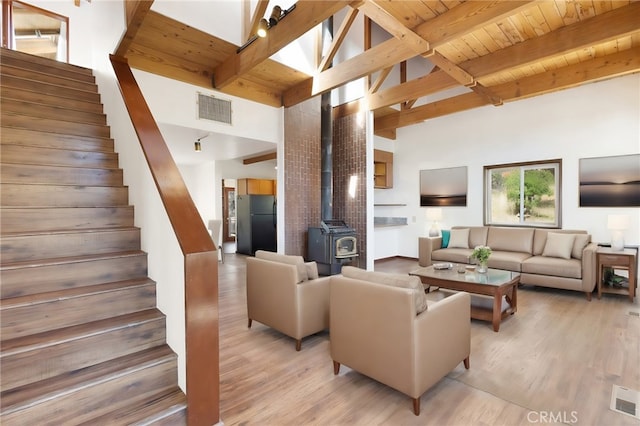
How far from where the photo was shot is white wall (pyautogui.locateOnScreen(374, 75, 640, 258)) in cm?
481

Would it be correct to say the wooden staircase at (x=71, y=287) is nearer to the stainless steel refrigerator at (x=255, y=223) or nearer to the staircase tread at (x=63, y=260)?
Result: the staircase tread at (x=63, y=260)

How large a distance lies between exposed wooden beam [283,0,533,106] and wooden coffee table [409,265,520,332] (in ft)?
8.44

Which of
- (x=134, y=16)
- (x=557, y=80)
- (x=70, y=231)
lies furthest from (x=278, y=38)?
(x=557, y=80)

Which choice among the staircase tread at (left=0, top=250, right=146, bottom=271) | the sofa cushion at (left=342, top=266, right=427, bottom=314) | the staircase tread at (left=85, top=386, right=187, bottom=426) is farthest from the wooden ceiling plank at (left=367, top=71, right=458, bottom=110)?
the staircase tread at (left=85, top=386, right=187, bottom=426)

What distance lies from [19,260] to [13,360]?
77 cm

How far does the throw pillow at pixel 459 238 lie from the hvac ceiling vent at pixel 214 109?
4.62 meters

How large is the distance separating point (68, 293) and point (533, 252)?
243 inches

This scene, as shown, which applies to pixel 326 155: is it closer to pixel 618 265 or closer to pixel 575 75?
pixel 575 75

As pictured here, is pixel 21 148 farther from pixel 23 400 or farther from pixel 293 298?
pixel 293 298

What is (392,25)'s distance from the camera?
307 centimetres

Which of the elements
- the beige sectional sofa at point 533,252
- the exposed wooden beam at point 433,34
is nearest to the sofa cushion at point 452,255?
the beige sectional sofa at point 533,252

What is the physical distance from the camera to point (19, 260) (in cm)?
202

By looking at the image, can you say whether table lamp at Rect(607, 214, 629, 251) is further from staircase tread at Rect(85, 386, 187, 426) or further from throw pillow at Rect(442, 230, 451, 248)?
staircase tread at Rect(85, 386, 187, 426)

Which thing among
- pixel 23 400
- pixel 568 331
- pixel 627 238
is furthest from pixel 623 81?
pixel 23 400
